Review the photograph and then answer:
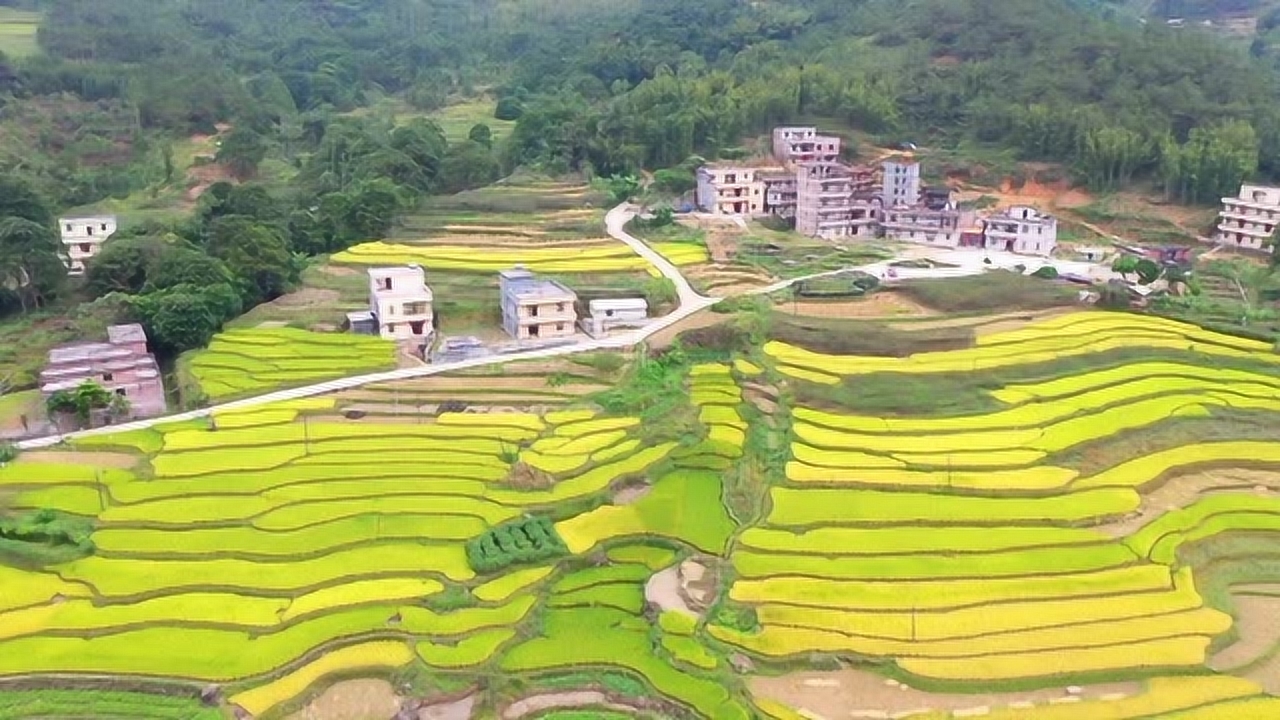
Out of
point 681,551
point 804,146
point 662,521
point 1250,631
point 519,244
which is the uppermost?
point 804,146

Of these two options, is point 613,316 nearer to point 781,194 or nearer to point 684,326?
point 684,326

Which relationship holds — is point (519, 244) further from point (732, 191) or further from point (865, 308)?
point (865, 308)

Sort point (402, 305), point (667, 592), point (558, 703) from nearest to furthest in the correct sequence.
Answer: point (558, 703) → point (667, 592) → point (402, 305)

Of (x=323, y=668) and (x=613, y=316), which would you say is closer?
(x=323, y=668)

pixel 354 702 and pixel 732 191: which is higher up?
pixel 732 191

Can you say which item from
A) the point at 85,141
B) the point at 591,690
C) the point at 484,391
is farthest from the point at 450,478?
the point at 85,141

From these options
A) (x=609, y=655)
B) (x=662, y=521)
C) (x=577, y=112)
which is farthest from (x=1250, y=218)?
(x=609, y=655)

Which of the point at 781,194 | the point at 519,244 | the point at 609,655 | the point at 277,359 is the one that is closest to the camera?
the point at 609,655
